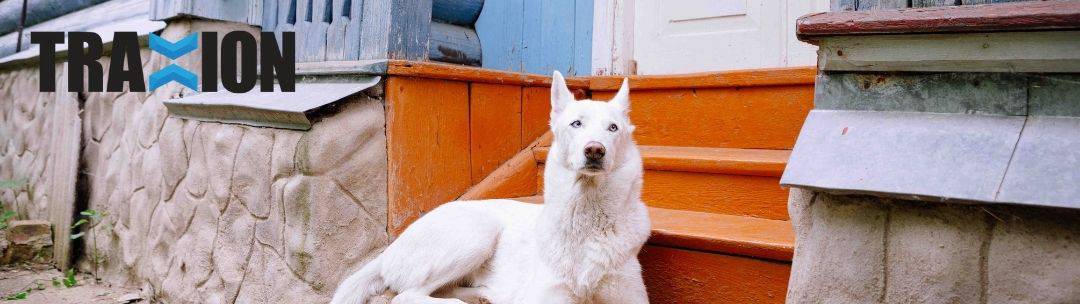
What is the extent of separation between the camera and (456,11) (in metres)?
3.66

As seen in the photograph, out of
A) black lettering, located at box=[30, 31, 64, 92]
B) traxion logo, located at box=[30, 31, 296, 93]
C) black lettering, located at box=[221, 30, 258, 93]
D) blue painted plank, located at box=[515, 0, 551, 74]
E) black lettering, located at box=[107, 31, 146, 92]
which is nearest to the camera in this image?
traxion logo, located at box=[30, 31, 296, 93]

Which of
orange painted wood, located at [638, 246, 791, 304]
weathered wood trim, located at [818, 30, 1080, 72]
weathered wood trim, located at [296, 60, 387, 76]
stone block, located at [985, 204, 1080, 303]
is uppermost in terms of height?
weathered wood trim, located at [296, 60, 387, 76]

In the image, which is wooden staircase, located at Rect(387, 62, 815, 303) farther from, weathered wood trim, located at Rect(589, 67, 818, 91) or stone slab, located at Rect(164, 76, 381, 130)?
stone slab, located at Rect(164, 76, 381, 130)

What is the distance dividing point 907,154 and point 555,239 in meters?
1.04

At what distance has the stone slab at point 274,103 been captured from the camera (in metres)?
2.62

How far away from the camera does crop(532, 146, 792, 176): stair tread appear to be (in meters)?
2.54

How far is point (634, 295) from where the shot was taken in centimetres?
207

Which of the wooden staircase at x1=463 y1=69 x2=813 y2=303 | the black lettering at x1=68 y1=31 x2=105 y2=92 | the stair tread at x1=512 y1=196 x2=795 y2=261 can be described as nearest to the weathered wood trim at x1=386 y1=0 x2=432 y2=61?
the wooden staircase at x1=463 y1=69 x2=813 y2=303

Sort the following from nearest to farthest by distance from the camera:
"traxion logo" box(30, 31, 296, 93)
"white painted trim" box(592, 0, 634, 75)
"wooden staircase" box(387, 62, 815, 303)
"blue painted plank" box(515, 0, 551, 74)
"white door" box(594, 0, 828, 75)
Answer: "wooden staircase" box(387, 62, 815, 303) < "traxion logo" box(30, 31, 296, 93) < "white door" box(594, 0, 828, 75) < "white painted trim" box(592, 0, 634, 75) < "blue painted plank" box(515, 0, 551, 74)

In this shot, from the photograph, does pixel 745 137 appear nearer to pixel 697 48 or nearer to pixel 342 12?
pixel 697 48

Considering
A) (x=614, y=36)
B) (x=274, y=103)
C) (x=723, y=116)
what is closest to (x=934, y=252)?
(x=723, y=116)

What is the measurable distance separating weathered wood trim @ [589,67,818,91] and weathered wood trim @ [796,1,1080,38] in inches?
46.6

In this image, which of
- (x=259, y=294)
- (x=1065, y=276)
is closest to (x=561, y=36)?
(x=259, y=294)

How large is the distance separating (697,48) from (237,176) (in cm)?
261
